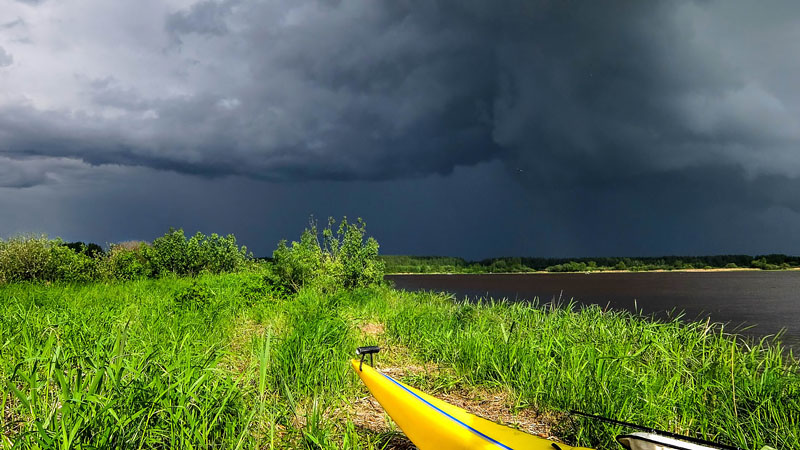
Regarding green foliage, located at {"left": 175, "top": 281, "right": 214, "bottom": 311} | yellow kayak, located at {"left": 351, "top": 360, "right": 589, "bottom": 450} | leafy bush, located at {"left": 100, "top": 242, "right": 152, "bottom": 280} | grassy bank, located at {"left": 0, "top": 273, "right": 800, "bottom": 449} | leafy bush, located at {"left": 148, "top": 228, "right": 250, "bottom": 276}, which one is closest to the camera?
yellow kayak, located at {"left": 351, "top": 360, "right": 589, "bottom": 450}

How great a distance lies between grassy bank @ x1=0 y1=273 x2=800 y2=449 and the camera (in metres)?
2.56

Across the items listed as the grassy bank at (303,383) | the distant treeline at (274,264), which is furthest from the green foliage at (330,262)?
the grassy bank at (303,383)

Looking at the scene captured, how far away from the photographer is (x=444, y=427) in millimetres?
2455

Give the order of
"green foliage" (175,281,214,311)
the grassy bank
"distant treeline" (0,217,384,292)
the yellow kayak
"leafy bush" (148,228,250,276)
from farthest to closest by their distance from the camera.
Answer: "leafy bush" (148,228,250,276) < "distant treeline" (0,217,384,292) < "green foliage" (175,281,214,311) < the grassy bank < the yellow kayak

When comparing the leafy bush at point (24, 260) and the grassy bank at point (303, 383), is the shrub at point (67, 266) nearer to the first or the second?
the leafy bush at point (24, 260)

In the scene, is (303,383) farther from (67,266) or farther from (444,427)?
(67,266)

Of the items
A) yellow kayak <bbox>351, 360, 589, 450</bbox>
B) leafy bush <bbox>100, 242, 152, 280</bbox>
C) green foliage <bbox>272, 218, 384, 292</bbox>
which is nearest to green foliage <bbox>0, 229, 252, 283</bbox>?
leafy bush <bbox>100, 242, 152, 280</bbox>

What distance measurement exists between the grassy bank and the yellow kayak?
17.9 inches

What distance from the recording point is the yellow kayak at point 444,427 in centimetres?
214

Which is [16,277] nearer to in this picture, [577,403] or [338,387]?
[338,387]

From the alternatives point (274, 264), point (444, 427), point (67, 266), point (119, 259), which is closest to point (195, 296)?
point (274, 264)

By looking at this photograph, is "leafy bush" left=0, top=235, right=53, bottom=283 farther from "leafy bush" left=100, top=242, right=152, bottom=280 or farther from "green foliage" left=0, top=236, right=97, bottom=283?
"leafy bush" left=100, top=242, right=152, bottom=280

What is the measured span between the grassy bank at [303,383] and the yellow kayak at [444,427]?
46 centimetres

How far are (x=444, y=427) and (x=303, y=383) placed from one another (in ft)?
7.30
